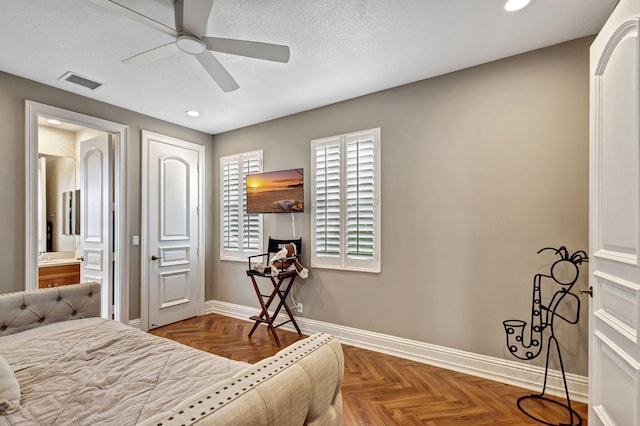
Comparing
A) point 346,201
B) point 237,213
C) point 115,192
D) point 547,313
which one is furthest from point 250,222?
point 547,313

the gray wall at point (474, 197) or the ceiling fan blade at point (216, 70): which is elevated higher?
the ceiling fan blade at point (216, 70)

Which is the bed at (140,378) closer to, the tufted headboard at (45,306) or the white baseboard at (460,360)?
the tufted headboard at (45,306)

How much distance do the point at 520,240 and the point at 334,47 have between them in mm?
2135

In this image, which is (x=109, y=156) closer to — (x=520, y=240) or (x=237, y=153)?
(x=237, y=153)

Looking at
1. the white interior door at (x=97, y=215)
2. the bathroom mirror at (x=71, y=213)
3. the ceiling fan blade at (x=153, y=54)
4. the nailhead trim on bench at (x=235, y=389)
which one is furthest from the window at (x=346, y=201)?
the bathroom mirror at (x=71, y=213)

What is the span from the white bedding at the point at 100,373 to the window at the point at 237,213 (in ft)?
7.44

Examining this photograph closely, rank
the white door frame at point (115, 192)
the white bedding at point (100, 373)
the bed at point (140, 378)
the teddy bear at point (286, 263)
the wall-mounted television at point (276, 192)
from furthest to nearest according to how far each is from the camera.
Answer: the wall-mounted television at point (276, 192)
the teddy bear at point (286, 263)
the white door frame at point (115, 192)
the white bedding at point (100, 373)
the bed at point (140, 378)

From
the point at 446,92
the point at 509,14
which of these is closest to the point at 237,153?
the point at 446,92

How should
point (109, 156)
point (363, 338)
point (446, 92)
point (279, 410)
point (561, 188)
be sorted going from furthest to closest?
1. point (109, 156)
2. point (363, 338)
3. point (446, 92)
4. point (561, 188)
5. point (279, 410)

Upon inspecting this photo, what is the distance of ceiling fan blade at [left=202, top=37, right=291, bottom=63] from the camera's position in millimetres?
1876

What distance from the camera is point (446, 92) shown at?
9.06ft

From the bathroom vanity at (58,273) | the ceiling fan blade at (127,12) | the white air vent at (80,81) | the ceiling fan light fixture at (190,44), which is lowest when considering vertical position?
the bathroom vanity at (58,273)

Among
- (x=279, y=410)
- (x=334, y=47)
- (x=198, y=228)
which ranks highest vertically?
(x=334, y=47)

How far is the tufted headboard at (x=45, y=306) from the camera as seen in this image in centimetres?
196
